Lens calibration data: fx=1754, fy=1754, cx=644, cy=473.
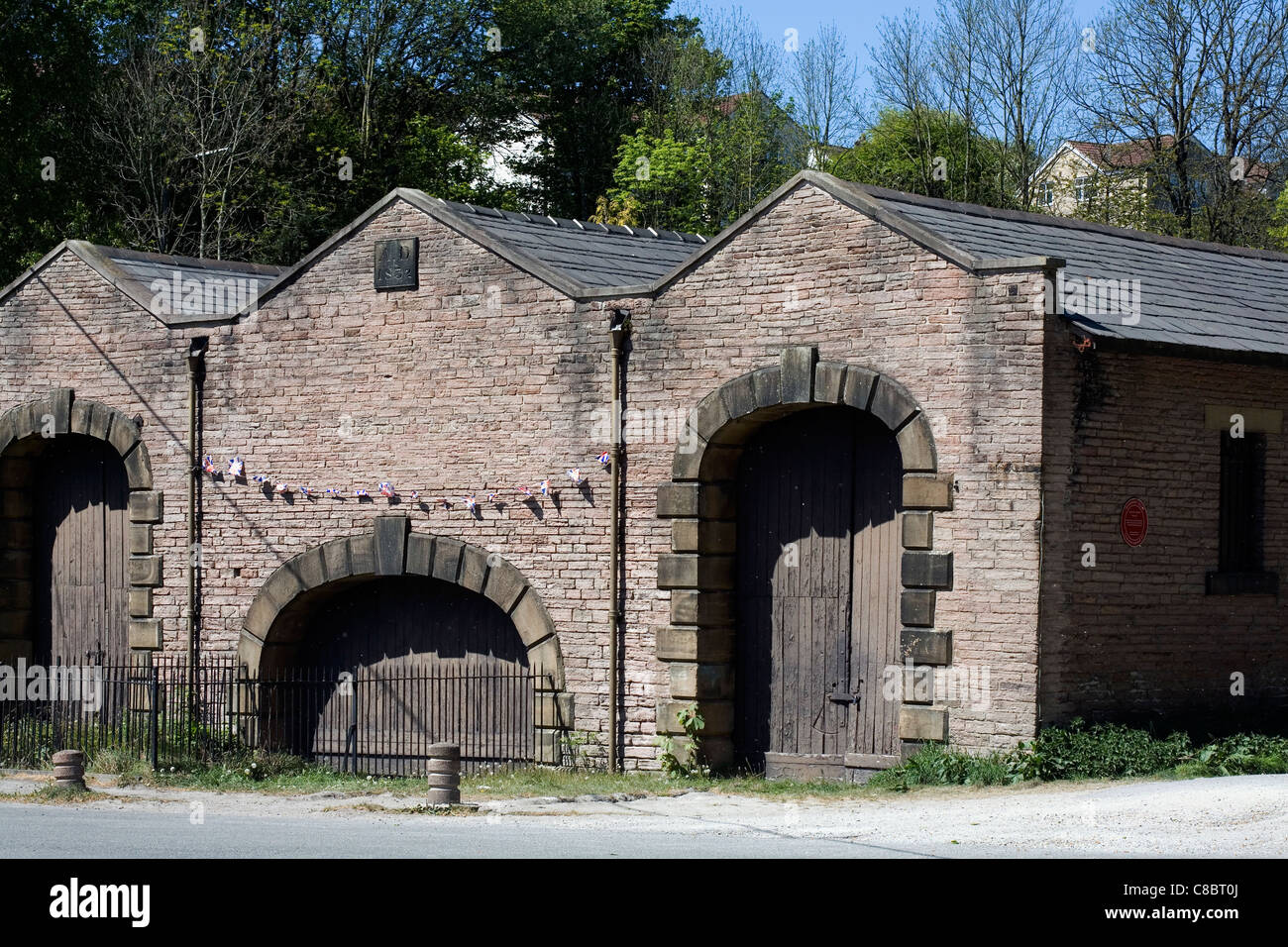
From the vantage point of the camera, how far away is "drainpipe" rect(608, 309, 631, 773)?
17.9m

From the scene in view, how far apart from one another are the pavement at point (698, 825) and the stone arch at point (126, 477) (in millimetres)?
4277

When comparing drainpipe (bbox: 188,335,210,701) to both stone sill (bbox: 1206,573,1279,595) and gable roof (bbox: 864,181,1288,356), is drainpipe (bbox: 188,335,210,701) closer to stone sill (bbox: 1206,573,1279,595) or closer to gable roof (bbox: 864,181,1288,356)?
gable roof (bbox: 864,181,1288,356)

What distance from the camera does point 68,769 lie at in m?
17.1

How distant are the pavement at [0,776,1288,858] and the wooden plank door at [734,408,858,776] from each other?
141 centimetres

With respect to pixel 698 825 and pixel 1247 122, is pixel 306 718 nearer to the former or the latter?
pixel 698 825

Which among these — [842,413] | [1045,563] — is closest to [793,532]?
[842,413]

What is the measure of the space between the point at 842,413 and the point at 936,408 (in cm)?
138

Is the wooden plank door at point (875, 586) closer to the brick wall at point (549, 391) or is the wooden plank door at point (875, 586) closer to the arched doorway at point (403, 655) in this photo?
the brick wall at point (549, 391)

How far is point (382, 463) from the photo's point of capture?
1950 centimetres

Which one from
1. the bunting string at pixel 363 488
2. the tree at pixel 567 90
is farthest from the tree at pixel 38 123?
the tree at pixel 567 90

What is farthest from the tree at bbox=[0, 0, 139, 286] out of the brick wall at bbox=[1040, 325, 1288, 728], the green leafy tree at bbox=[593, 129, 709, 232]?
the brick wall at bbox=[1040, 325, 1288, 728]

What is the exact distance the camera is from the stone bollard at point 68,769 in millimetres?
17031

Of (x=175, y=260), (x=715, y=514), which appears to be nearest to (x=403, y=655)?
(x=715, y=514)
